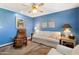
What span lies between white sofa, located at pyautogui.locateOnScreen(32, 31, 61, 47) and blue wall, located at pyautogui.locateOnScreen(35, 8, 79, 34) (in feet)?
0.34

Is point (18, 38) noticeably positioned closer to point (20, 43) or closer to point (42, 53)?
point (20, 43)

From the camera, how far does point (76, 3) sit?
1608 mm

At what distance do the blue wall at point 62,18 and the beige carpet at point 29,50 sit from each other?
0.39 meters

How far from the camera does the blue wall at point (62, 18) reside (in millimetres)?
1607

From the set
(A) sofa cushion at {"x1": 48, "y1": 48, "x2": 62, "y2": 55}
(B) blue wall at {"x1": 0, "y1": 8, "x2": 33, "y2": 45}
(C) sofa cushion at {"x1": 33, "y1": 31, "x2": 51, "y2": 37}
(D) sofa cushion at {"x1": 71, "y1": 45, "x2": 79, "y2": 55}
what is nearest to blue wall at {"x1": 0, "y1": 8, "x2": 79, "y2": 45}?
(B) blue wall at {"x1": 0, "y1": 8, "x2": 33, "y2": 45}

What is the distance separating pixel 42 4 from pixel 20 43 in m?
0.88

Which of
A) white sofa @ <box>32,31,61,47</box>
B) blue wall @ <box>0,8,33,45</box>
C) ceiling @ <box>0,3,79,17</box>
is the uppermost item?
ceiling @ <box>0,3,79,17</box>

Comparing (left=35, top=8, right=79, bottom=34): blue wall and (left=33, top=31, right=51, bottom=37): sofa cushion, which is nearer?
(left=35, top=8, right=79, bottom=34): blue wall

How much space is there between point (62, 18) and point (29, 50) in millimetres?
912

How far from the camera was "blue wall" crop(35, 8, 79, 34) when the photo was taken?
1.61 meters

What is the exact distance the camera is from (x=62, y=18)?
1.65 metres

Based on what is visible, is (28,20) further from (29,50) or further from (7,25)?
(29,50)

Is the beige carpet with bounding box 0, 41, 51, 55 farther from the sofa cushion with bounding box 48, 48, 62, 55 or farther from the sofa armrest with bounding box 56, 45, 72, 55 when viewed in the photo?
the sofa armrest with bounding box 56, 45, 72, 55
